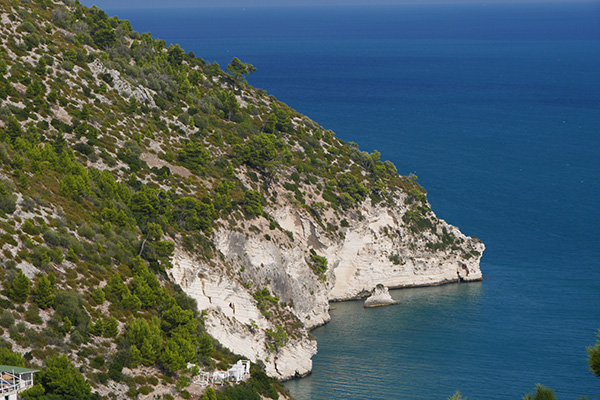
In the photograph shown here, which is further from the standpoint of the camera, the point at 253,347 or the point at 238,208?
the point at 238,208

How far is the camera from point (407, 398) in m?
68.0

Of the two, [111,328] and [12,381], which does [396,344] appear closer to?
[111,328]

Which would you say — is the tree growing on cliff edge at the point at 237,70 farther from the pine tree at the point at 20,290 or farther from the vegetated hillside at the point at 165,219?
the pine tree at the point at 20,290

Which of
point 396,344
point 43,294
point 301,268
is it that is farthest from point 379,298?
A: point 43,294

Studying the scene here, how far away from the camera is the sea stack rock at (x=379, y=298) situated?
9000cm

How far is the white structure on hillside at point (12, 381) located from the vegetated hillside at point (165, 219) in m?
1.53

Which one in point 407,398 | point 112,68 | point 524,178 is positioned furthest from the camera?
point 524,178

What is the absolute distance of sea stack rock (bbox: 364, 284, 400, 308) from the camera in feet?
295

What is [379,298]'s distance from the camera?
90188 mm

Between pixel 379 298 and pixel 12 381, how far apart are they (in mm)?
54412

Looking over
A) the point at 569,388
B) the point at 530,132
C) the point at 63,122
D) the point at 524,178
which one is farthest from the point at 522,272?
the point at 530,132

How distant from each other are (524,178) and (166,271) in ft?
299

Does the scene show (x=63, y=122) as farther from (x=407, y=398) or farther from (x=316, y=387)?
(x=407, y=398)

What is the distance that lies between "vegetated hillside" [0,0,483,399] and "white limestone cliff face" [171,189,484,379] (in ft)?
0.60
